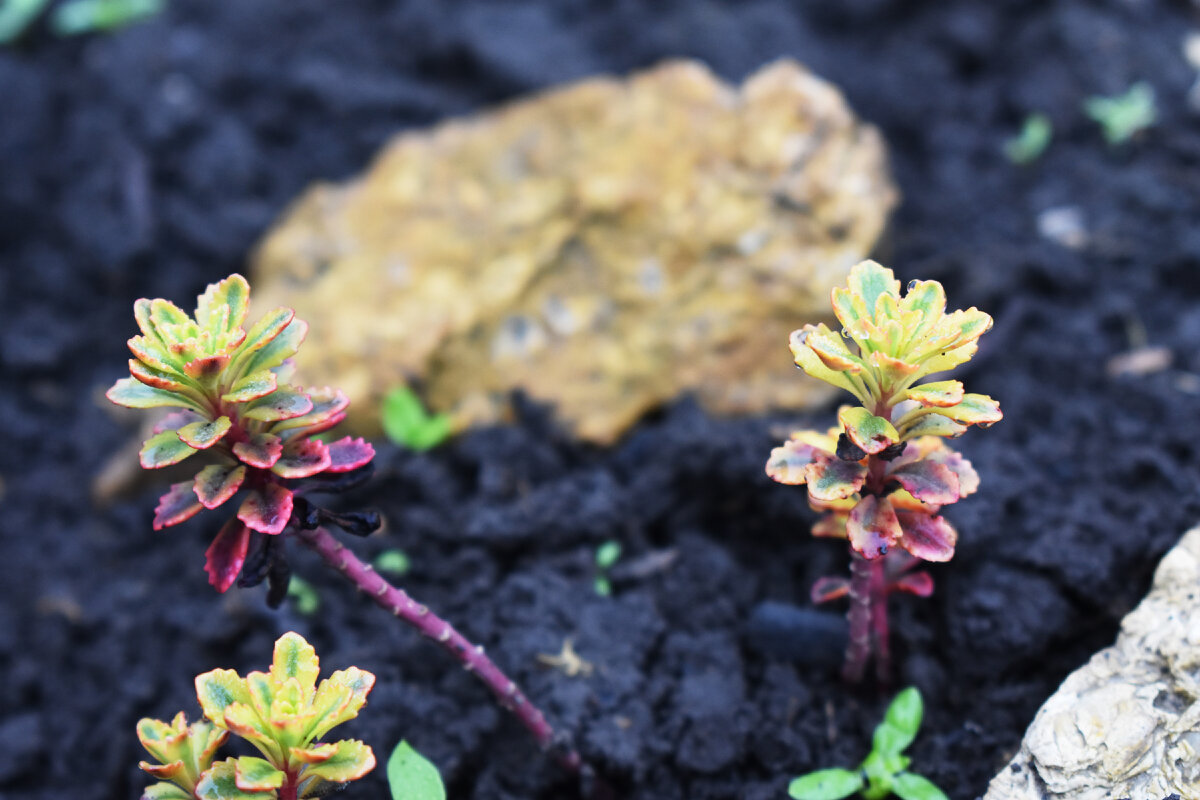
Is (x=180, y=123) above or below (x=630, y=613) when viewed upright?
above

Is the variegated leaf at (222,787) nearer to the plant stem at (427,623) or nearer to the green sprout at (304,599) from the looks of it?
the plant stem at (427,623)

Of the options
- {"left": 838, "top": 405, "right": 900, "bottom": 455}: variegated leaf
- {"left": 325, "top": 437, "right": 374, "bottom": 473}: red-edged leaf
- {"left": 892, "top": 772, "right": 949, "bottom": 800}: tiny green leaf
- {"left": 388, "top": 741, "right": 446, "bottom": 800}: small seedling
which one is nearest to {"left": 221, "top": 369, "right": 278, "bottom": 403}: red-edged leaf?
{"left": 325, "top": 437, "right": 374, "bottom": 473}: red-edged leaf

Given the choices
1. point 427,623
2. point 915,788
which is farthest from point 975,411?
point 427,623

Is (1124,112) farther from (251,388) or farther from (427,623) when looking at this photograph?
(251,388)

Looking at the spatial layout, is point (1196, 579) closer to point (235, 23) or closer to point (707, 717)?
point (707, 717)

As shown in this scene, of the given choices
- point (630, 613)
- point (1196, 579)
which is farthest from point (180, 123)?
point (1196, 579)

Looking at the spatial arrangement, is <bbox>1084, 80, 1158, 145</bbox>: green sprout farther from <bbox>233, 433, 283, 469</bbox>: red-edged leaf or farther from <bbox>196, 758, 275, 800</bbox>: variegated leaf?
<bbox>196, 758, 275, 800</bbox>: variegated leaf
